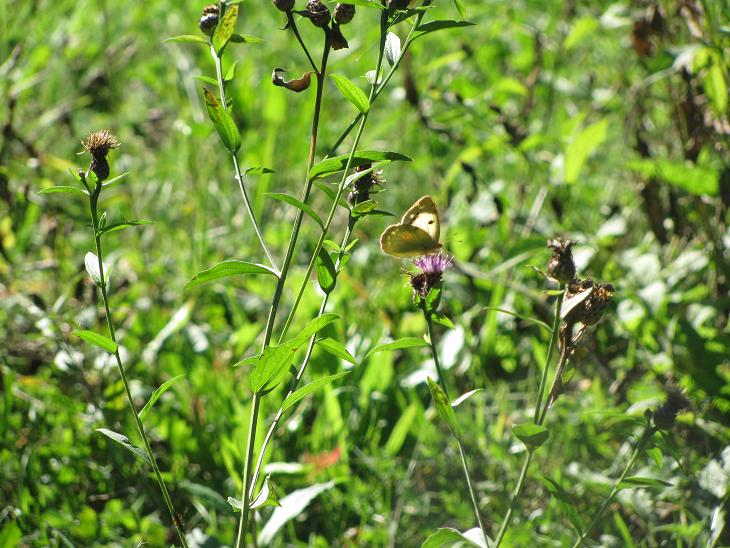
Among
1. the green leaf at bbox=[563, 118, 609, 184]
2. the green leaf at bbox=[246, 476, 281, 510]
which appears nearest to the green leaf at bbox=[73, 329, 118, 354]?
the green leaf at bbox=[246, 476, 281, 510]

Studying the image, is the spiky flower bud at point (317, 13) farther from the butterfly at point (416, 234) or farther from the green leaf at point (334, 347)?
the green leaf at point (334, 347)

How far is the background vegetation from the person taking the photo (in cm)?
149

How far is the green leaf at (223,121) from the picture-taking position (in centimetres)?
96

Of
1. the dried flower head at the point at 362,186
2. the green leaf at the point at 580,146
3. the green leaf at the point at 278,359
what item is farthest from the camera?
the green leaf at the point at 580,146

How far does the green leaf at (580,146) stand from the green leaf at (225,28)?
→ 1087 millimetres

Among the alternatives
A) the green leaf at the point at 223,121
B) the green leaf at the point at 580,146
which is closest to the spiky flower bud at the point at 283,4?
the green leaf at the point at 223,121

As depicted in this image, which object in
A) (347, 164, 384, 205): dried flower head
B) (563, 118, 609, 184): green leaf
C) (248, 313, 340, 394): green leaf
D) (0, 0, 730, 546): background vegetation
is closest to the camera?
(248, 313, 340, 394): green leaf

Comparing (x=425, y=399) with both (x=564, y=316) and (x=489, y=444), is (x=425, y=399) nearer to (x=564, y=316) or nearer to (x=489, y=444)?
(x=489, y=444)

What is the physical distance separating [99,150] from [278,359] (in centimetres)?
32

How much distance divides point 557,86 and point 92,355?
1393mm

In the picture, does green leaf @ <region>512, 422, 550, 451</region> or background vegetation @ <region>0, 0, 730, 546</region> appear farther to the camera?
background vegetation @ <region>0, 0, 730, 546</region>

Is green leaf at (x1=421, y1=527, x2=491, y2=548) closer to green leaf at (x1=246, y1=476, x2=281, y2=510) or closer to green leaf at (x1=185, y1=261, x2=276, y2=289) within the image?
green leaf at (x1=246, y1=476, x2=281, y2=510)

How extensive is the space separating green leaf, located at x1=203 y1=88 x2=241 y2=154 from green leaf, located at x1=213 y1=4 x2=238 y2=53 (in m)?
0.06

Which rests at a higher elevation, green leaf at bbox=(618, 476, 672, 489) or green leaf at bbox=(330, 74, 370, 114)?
green leaf at bbox=(330, 74, 370, 114)
